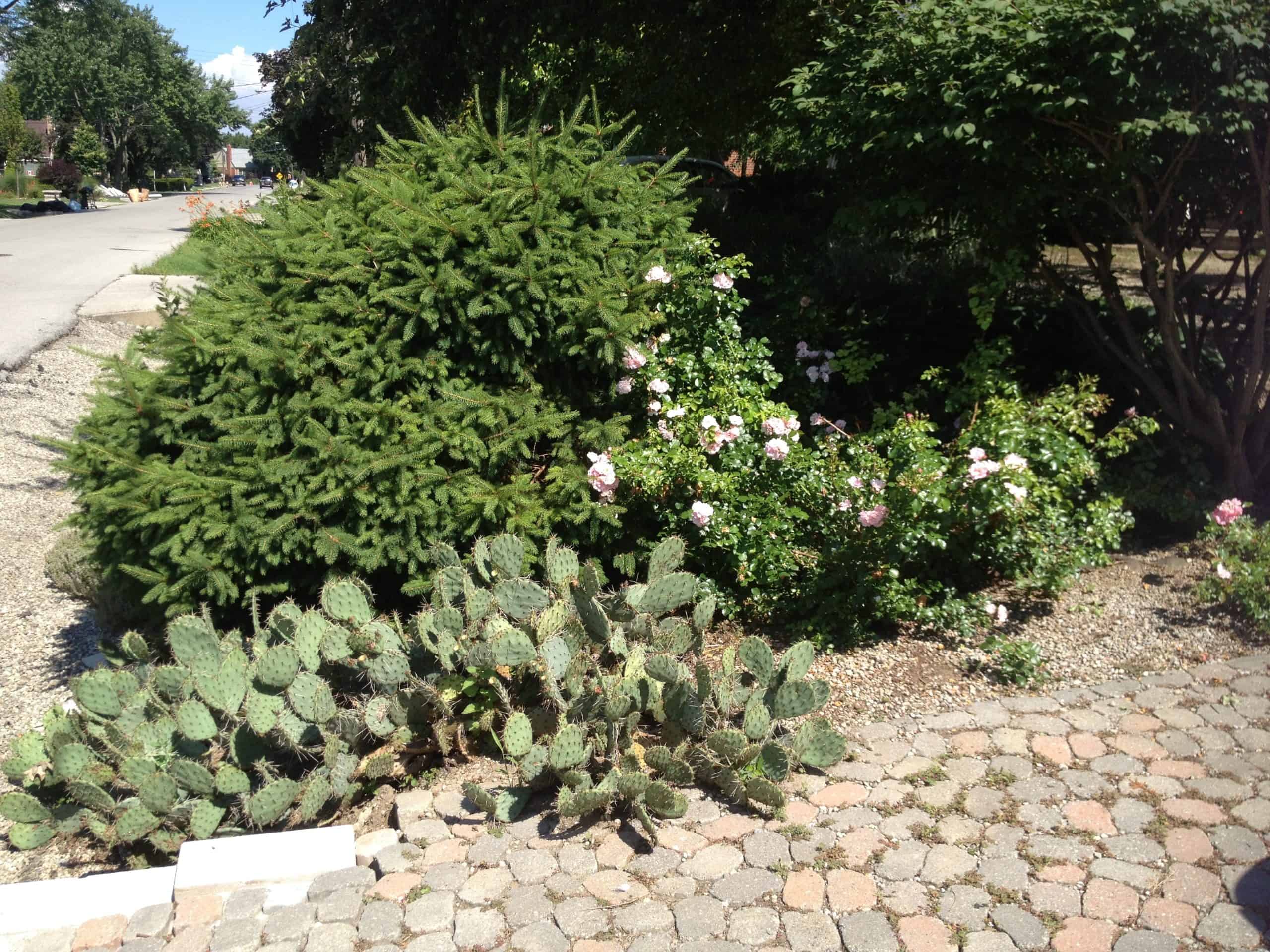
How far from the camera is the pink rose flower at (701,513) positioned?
4.49 metres

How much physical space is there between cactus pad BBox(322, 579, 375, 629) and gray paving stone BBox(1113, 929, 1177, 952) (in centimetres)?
279

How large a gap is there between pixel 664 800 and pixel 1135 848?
1408mm

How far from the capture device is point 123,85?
65.1 m

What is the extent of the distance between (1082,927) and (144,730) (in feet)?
10.3

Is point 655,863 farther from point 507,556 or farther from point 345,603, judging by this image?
point 345,603

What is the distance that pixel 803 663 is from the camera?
12.6 feet

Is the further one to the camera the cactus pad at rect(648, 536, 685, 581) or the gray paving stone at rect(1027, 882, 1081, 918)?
the cactus pad at rect(648, 536, 685, 581)

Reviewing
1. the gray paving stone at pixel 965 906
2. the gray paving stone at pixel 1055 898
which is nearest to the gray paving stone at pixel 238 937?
the gray paving stone at pixel 965 906

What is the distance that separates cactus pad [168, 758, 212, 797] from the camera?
3533 millimetres

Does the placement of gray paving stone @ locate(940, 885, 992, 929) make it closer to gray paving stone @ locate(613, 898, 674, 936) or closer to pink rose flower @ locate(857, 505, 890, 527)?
gray paving stone @ locate(613, 898, 674, 936)

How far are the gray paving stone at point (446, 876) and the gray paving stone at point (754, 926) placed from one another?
0.72 m

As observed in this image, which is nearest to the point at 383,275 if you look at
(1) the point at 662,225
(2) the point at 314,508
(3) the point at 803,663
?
(2) the point at 314,508

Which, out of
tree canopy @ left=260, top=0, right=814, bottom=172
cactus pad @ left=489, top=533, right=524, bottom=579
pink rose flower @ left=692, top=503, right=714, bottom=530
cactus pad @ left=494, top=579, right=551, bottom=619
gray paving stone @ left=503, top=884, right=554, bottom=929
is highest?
tree canopy @ left=260, top=0, right=814, bottom=172

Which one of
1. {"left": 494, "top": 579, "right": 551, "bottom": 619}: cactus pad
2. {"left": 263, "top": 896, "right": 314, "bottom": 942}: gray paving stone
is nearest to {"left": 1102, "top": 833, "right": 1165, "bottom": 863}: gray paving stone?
{"left": 494, "top": 579, "right": 551, "bottom": 619}: cactus pad
